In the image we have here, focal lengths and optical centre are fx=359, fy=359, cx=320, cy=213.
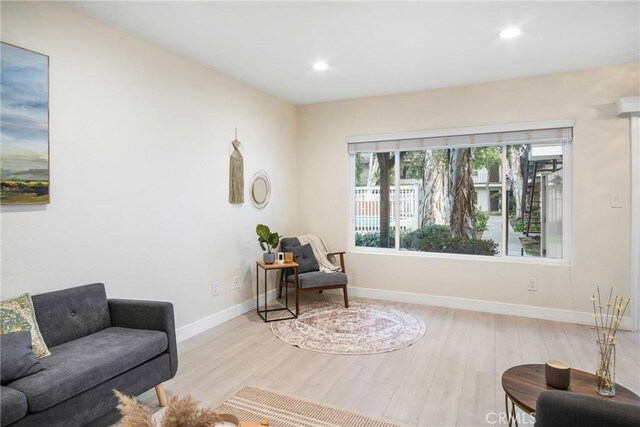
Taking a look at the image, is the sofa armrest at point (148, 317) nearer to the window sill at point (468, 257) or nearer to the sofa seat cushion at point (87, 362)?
the sofa seat cushion at point (87, 362)

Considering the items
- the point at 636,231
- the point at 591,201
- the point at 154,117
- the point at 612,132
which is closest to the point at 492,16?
the point at 612,132

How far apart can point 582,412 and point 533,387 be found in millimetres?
662

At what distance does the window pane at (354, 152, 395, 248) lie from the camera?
473 cm

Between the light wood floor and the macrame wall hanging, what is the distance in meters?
1.33

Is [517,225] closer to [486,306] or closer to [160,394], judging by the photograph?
[486,306]

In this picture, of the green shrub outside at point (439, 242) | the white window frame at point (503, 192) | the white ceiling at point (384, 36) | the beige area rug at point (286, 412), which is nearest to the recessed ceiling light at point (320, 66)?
the white ceiling at point (384, 36)

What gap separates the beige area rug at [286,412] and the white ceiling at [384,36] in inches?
102

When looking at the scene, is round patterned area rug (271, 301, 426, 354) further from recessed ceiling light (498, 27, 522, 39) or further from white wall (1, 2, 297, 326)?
recessed ceiling light (498, 27, 522, 39)

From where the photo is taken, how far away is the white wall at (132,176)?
2.29 meters

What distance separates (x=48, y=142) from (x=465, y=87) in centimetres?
399

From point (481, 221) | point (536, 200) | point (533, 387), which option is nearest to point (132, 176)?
point (533, 387)

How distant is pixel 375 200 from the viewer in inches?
190

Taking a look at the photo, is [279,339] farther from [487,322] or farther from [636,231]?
[636,231]

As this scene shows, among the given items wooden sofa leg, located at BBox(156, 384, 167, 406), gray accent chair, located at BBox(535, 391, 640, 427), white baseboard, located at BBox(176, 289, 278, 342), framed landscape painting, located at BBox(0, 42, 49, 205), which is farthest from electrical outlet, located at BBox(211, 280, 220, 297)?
gray accent chair, located at BBox(535, 391, 640, 427)
